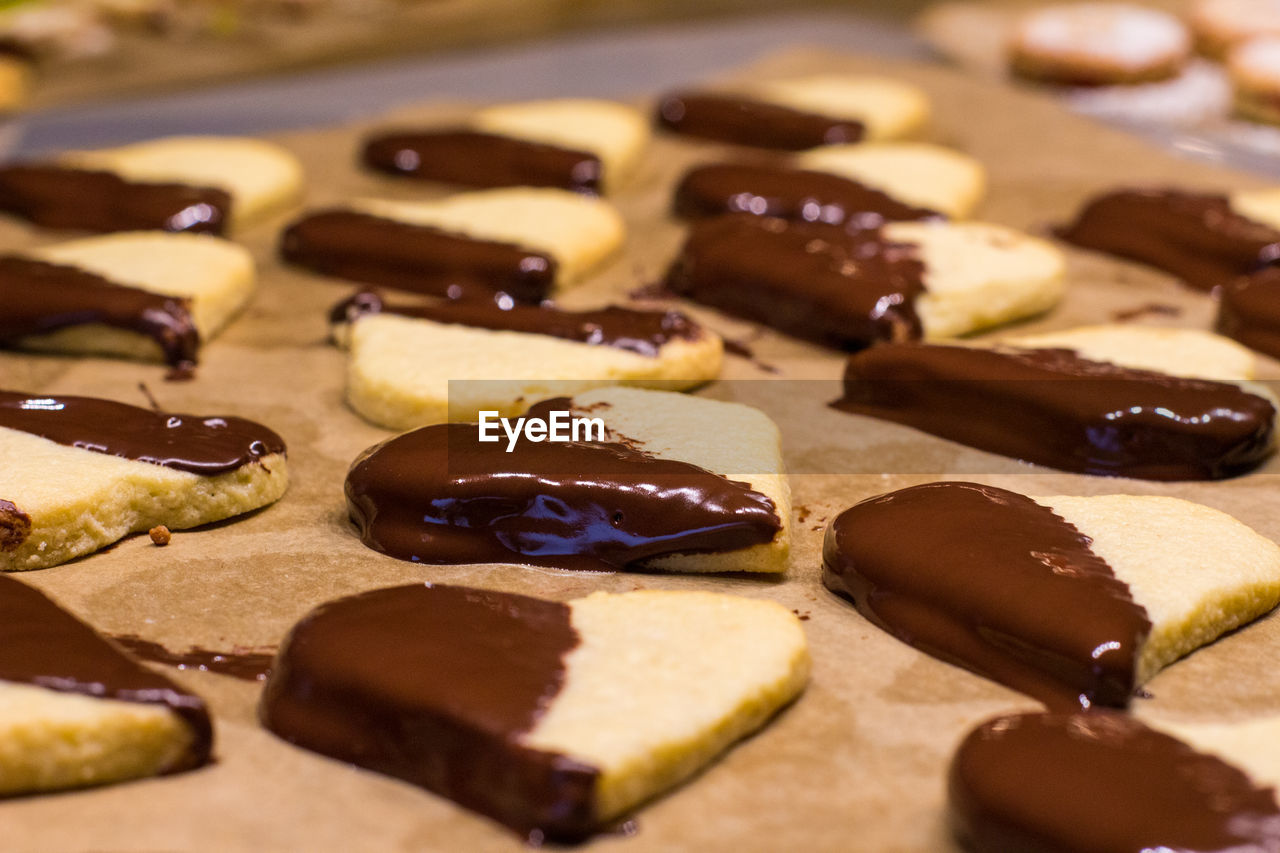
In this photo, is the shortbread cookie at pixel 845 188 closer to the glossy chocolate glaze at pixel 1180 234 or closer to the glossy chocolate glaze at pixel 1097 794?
the glossy chocolate glaze at pixel 1180 234

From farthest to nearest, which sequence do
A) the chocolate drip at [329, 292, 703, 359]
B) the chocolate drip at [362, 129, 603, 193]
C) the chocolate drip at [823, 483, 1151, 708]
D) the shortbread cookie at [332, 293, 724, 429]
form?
the chocolate drip at [362, 129, 603, 193], the chocolate drip at [329, 292, 703, 359], the shortbread cookie at [332, 293, 724, 429], the chocolate drip at [823, 483, 1151, 708]

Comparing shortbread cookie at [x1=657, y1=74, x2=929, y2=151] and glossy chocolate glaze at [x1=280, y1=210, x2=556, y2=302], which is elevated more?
shortbread cookie at [x1=657, y1=74, x2=929, y2=151]

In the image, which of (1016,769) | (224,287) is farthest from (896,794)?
(224,287)

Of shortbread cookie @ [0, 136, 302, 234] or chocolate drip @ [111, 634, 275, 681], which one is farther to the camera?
shortbread cookie @ [0, 136, 302, 234]

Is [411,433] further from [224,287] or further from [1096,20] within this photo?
[1096,20]

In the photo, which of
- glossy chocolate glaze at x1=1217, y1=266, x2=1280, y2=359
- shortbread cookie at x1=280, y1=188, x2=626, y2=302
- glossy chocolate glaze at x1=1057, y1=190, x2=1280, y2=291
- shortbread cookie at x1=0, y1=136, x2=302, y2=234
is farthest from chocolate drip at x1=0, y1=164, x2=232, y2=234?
glossy chocolate glaze at x1=1217, y1=266, x2=1280, y2=359

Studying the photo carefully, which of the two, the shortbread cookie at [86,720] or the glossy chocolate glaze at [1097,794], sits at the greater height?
the glossy chocolate glaze at [1097,794]

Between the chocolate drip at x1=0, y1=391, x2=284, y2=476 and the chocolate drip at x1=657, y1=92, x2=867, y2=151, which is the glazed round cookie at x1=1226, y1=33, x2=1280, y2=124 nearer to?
the chocolate drip at x1=657, y1=92, x2=867, y2=151

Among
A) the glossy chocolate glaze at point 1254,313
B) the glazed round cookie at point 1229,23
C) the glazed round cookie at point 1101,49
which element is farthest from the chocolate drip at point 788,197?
the glazed round cookie at point 1229,23
